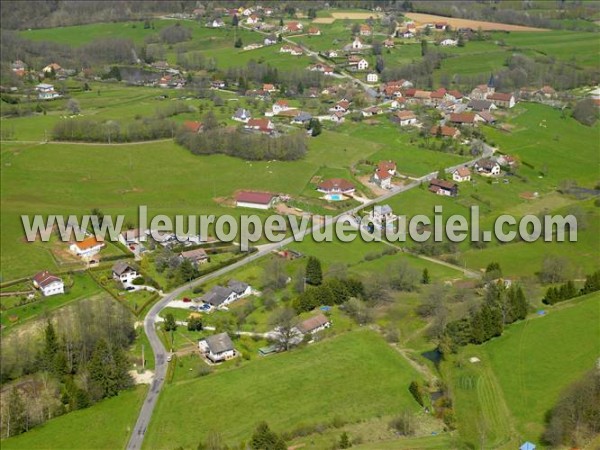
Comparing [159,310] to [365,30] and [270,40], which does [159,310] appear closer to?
[270,40]

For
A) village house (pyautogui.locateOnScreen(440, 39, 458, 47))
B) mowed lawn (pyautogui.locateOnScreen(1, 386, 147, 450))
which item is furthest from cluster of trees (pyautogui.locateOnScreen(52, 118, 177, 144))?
village house (pyautogui.locateOnScreen(440, 39, 458, 47))

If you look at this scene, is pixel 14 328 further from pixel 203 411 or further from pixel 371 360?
pixel 371 360

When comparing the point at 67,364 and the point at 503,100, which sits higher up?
the point at 503,100

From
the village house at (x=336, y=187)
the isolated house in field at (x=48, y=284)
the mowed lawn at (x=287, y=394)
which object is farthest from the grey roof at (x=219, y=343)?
the village house at (x=336, y=187)

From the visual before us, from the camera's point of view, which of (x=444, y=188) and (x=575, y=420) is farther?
(x=444, y=188)

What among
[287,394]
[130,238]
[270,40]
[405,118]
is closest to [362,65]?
[270,40]

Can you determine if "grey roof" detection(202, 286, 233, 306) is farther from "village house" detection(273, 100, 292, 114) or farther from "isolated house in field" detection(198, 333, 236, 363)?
"village house" detection(273, 100, 292, 114)
